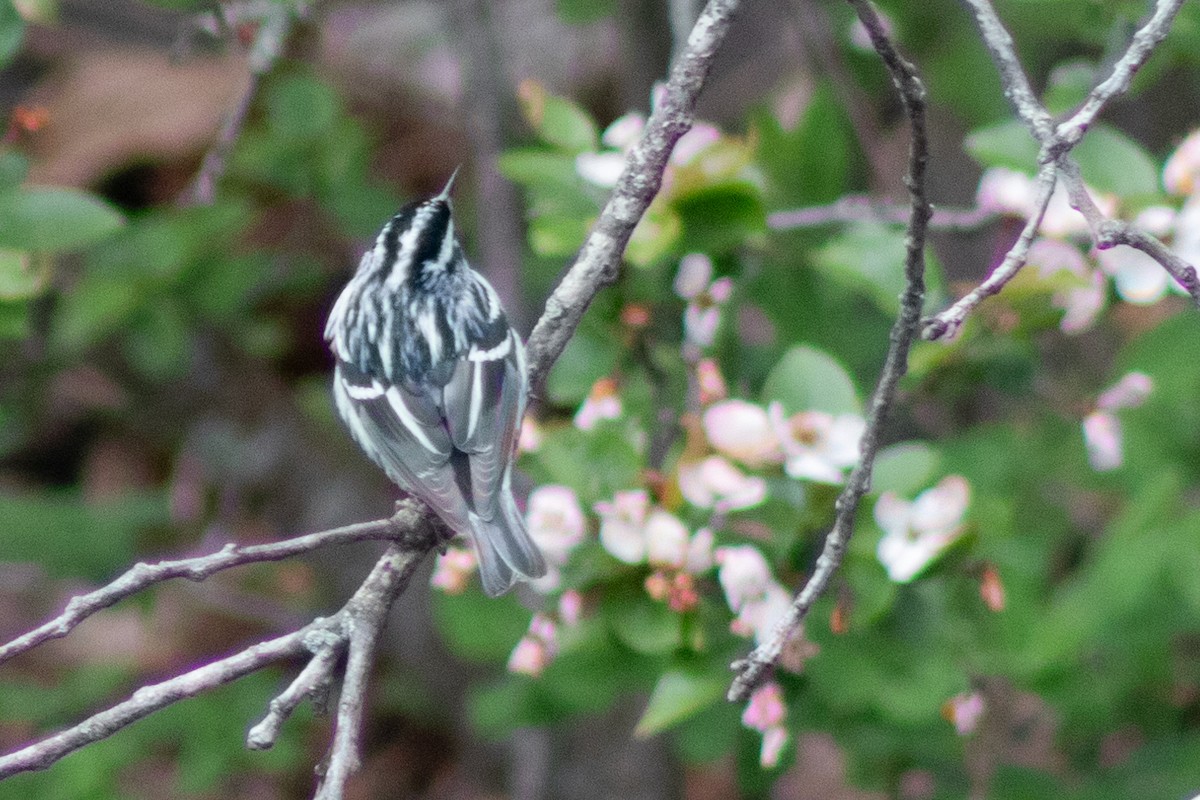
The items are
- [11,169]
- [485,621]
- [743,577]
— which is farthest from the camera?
[485,621]

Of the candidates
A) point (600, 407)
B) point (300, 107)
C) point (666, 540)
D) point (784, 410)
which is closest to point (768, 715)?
→ point (666, 540)

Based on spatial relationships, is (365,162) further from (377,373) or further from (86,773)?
(86,773)

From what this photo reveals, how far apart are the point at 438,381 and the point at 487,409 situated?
0.22 metres

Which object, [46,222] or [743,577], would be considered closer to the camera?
[743,577]

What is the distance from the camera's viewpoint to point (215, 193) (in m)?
4.45

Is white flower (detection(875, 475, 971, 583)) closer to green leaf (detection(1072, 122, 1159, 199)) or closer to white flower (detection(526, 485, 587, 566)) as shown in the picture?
white flower (detection(526, 485, 587, 566))

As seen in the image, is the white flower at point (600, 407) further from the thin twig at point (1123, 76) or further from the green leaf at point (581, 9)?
the green leaf at point (581, 9)

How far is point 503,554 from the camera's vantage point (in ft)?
8.61

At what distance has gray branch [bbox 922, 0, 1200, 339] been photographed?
5.58ft

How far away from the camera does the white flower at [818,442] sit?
2635 millimetres

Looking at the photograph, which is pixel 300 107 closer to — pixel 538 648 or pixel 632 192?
pixel 632 192

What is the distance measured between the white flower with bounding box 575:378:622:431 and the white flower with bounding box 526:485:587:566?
0.24 metres

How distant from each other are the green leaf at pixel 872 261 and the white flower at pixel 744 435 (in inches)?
15.7

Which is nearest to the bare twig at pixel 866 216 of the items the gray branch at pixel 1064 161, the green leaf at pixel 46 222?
the gray branch at pixel 1064 161
